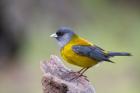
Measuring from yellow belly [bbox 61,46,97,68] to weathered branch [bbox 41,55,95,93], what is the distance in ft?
1.75

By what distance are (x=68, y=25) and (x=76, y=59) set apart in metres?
8.07

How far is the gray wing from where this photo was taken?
24.7 ft

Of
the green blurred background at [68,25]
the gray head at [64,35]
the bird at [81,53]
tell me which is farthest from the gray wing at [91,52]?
the green blurred background at [68,25]

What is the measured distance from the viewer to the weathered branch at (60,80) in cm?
609

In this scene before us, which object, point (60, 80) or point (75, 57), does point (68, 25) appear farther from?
point (60, 80)

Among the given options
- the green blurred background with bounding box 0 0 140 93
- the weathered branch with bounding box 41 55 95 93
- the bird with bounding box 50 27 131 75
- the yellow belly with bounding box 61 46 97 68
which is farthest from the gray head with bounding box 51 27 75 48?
the green blurred background with bounding box 0 0 140 93

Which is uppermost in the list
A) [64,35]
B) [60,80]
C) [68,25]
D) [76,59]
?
[68,25]

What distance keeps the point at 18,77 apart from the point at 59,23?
2187 millimetres

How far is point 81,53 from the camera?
7.62 meters

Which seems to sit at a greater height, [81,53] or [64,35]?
[64,35]

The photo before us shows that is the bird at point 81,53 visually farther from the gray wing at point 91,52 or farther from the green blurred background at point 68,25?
the green blurred background at point 68,25

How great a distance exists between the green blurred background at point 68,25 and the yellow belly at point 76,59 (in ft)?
15.4

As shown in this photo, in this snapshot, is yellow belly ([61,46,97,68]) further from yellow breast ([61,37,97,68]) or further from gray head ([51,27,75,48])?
gray head ([51,27,75,48])

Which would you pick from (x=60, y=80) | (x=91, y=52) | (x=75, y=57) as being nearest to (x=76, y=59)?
(x=75, y=57)
